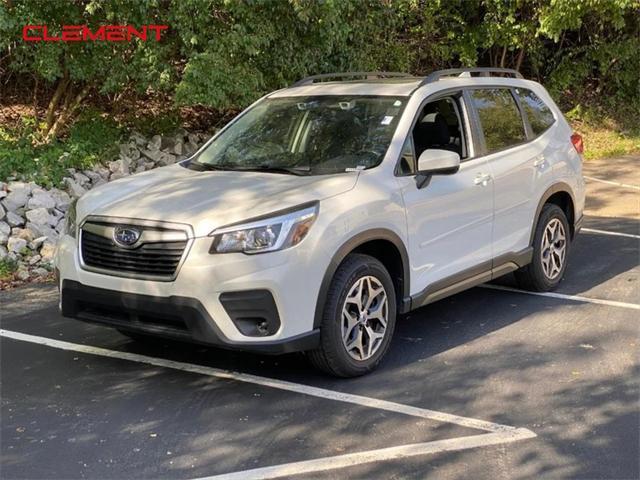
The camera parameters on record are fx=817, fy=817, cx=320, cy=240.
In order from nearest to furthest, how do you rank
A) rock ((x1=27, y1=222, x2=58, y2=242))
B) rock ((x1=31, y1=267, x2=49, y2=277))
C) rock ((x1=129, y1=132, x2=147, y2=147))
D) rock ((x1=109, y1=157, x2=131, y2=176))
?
rock ((x1=31, y1=267, x2=49, y2=277))
rock ((x1=27, y1=222, x2=58, y2=242))
rock ((x1=109, y1=157, x2=131, y2=176))
rock ((x1=129, y1=132, x2=147, y2=147))

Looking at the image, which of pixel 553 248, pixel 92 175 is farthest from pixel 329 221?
pixel 92 175

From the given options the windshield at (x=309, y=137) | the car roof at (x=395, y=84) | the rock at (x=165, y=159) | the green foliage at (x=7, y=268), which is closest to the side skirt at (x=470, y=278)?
the windshield at (x=309, y=137)

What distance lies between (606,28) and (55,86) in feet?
39.7

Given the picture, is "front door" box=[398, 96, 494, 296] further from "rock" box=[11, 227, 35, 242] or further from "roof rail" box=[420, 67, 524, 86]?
"rock" box=[11, 227, 35, 242]

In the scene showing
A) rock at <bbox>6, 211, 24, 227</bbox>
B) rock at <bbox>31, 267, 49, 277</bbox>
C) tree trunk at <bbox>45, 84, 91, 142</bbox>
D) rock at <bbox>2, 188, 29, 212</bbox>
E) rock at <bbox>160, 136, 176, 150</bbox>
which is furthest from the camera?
rock at <bbox>160, 136, 176, 150</bbox>

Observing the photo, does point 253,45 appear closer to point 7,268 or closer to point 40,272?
point 40,272

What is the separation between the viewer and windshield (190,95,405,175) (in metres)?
5.44

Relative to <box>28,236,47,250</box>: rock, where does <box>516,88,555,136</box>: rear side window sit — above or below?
above

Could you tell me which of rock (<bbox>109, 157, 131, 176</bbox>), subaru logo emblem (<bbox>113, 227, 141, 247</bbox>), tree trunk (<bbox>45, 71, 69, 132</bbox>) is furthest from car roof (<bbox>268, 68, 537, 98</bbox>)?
tree trunk (<bbox>45, 71, 69, 132</bbox>)

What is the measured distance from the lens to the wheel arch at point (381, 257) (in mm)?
4688

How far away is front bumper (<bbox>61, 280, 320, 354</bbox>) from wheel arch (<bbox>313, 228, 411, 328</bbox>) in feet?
0.90

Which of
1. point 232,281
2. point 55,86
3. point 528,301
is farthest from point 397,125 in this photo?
point 55,86

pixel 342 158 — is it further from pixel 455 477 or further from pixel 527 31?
pixel 527 31

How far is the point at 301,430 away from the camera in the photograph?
4297 millimetres
